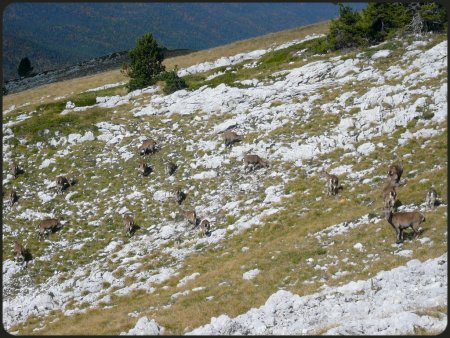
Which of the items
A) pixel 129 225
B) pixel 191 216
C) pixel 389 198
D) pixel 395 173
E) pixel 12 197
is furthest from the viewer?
pixel 12 197

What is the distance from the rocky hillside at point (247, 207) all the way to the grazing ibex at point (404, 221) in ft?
2.01

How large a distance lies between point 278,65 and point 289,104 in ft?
58.2

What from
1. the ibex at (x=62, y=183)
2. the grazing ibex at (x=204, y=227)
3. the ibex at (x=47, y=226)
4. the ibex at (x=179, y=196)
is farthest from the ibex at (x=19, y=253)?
the grazing ibex at (x=204, y=227)

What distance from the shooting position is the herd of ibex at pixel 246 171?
73.2ft

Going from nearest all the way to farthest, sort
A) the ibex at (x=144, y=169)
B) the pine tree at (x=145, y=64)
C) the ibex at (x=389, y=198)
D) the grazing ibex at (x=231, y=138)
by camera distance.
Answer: the ibex at (x=389, y=198) < the ibex at (x=144, y=169) < the grazing ibex at (x=231, y=138) < the pine tree at (x=145, y=64)

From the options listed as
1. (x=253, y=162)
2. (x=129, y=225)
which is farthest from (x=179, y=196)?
(x=253, y=162)

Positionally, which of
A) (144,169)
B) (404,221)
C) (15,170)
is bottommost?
(404,221)

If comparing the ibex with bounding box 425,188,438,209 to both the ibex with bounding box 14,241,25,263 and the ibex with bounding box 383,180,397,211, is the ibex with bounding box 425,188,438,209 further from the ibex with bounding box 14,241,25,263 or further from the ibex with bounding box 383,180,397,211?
the ibex with bounding box 14,241,25,263

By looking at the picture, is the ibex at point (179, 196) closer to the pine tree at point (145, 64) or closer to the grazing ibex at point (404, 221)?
the grazing ibex at point (404, 221)

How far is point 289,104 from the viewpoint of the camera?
43750 millimetres

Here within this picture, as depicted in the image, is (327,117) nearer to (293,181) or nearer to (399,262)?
(293,181)

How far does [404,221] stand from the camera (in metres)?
22.2

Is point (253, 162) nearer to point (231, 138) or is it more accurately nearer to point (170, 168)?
→ point (231, 138)

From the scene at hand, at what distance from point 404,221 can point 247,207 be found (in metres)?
11.9
